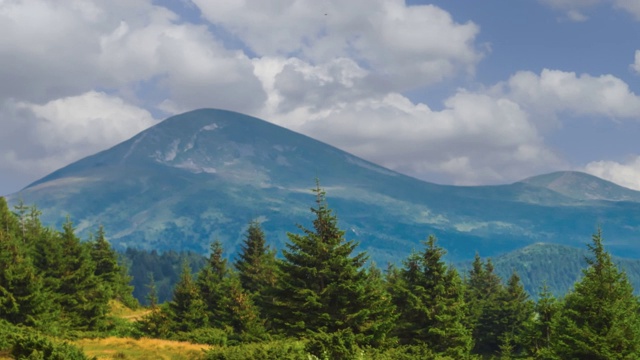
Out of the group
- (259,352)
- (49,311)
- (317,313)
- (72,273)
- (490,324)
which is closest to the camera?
(259,352)

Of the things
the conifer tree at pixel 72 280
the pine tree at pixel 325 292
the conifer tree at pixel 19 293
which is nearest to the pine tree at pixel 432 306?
the pine tree at pixel 325 292

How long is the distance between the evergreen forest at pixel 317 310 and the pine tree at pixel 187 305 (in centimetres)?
10

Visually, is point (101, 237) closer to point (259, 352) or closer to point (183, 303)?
point (183, 303)

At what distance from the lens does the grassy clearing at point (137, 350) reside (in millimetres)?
26567

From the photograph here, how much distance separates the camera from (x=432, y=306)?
Result: 3828 centimetres

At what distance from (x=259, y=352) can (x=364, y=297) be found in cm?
1167

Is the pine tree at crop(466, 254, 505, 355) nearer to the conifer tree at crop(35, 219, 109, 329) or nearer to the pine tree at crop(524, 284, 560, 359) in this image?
the pine tree at crop(524, 284, 560, 359)

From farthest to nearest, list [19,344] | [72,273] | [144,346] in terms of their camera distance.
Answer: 1. [72,273]
2. [144,346]
3. [19,344]

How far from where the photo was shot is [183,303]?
51812 millimetres

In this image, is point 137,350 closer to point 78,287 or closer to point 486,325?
point 78,287

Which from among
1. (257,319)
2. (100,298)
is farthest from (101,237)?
(257,319)

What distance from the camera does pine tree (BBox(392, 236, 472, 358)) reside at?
37.6 meters

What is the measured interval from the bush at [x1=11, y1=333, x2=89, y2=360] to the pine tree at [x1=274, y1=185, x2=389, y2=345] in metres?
15.4

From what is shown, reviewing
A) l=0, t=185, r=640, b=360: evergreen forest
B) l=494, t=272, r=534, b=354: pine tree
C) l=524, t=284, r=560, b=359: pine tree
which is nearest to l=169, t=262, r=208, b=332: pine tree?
l=0, t=185, r=640, b=360: evergreen forest
